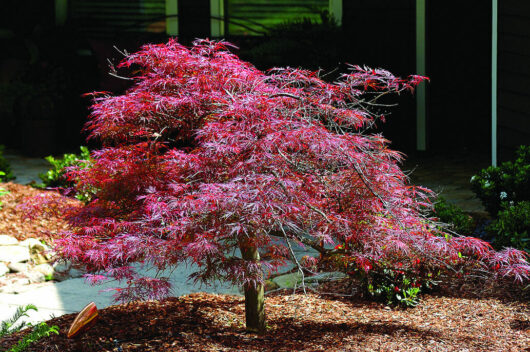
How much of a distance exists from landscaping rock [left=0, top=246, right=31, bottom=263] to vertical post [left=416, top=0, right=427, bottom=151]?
5.11 meters

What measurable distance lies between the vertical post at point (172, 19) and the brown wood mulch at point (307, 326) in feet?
19.6

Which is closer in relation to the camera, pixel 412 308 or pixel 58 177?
pixel 412 308

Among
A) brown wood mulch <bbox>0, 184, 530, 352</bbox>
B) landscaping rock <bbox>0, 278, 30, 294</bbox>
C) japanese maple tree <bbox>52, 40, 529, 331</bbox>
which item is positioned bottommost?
landscaping rock <bbox>0, 278, 30, 294</bbox>

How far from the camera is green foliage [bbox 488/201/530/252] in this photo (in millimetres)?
4367

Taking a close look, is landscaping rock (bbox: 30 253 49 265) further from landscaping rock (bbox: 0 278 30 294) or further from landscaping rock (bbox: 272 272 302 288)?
landscaping rock (bbox: 272 272 302 288)

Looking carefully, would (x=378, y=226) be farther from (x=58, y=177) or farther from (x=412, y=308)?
(x=58, y=177)

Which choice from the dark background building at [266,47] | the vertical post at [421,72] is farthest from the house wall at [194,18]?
the vertical post at [421,72]

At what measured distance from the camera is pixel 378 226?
3277mm

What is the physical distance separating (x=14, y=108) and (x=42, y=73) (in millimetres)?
586

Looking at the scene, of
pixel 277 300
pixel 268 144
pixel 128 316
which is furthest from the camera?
pixel 277 300

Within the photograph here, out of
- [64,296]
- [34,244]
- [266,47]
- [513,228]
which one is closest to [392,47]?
[266,47]

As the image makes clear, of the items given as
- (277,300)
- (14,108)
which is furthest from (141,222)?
(14,108)

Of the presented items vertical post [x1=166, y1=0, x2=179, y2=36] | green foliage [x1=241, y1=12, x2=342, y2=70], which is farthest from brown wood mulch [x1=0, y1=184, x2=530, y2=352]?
vertical post [x1=166, y1=0, x2=179, y2=36]

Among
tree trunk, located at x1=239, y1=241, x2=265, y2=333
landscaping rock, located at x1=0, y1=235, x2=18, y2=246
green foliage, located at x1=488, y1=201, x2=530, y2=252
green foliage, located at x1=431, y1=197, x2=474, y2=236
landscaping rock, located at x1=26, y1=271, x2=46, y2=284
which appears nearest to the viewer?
tree trunk, located at x1=239, y1=241, x2=265, y2=333
